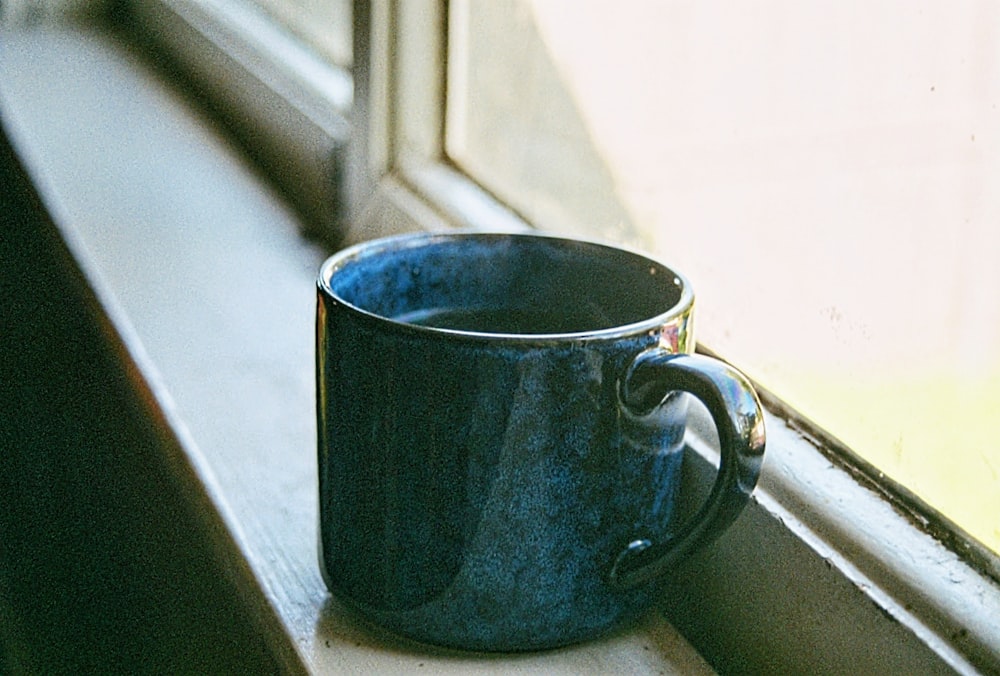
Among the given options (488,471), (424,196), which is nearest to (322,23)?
(424,196)

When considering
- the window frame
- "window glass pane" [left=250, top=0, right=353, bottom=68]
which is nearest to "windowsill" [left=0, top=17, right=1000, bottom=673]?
the window frame

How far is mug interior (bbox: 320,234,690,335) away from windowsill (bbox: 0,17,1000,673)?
2.8 inches

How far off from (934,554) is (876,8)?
0.19 metres

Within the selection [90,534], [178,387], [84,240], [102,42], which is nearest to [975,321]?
[178,387]

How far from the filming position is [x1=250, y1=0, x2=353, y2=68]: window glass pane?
99 centimetres

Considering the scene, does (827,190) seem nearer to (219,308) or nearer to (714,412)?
(714,412)

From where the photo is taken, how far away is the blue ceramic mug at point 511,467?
0.37 m

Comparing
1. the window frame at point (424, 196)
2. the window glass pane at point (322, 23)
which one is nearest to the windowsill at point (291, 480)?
the window frame at point (424, 196)

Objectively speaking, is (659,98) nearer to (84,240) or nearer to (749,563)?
(749,563)

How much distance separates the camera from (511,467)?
381 mm

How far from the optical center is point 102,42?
1660 millimetres

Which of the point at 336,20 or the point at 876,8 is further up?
the point at 876,8

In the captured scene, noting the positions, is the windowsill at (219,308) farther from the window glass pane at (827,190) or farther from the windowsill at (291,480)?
the window glass pane at (827,190)

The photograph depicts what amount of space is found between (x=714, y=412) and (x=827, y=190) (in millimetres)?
139
